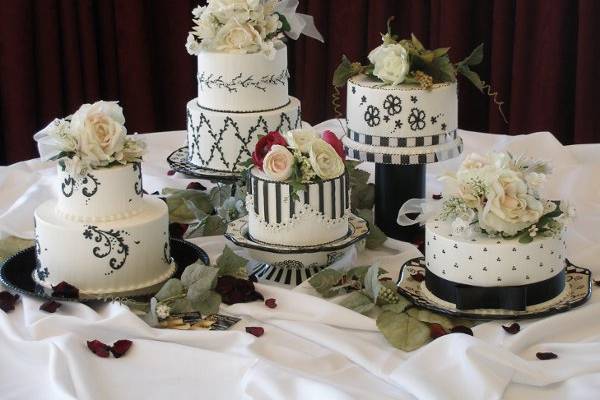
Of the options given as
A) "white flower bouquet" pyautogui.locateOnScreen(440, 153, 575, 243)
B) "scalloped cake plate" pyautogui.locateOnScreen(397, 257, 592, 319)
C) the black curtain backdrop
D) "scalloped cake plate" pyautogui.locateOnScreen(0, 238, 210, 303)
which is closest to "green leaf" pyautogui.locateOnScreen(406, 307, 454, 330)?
"scalloped cake plate" pyautogui.locateOnScreen(397, 257, 592, 319)

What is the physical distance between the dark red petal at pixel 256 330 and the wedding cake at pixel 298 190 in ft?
0.66

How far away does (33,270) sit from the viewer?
178 centimetres

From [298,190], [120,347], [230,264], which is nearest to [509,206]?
[298,190]

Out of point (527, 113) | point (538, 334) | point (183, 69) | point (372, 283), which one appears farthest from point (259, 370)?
point (183, 69)

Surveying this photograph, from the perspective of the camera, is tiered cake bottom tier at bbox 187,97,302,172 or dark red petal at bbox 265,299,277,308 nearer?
dark red petal at bbox 265,299,277,308

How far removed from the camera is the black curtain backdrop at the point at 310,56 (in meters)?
3.46

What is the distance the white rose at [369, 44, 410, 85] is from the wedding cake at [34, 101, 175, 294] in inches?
19.6

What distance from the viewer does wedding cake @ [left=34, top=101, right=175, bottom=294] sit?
1.66 meters

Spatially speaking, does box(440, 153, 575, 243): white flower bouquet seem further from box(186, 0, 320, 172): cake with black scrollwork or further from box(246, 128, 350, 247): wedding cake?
box(186, 0, 320, 172): cake with black scrollwork

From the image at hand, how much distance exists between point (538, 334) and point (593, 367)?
0.40 feet

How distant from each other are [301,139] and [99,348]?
0.47 metres

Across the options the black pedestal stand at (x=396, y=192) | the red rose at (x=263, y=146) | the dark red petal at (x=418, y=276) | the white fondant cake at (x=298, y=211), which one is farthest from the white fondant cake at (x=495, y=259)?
the black pedestal stand at (x=396, y=192)

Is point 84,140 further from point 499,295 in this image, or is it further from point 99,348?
point 499,295

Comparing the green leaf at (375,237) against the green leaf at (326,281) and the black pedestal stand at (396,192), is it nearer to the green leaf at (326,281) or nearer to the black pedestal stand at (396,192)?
the black pedestal stand at (396,192)
